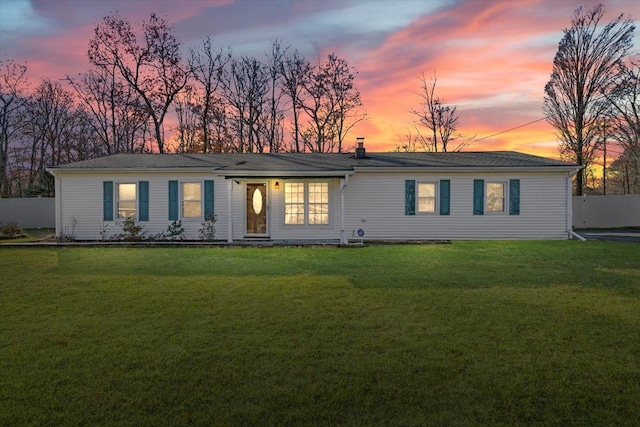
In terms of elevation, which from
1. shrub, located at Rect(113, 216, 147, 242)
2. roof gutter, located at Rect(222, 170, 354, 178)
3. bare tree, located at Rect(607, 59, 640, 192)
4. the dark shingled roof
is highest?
bare tree, located at Rect(607, 59, 640, 192)

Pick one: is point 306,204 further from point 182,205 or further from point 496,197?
point 496,197

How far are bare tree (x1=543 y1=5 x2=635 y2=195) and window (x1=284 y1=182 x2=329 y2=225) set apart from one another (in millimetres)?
17536

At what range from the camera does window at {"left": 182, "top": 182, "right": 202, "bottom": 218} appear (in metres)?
14.6

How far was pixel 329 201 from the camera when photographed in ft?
47.3

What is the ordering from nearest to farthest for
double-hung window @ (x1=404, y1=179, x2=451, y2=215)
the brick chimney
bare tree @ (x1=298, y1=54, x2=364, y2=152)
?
double-hung window @ (x1=404, y1=179, x2=451, y2=215), the brick chimney, bare tree @ (x1=298, y1=54, x2=364, y2=152)

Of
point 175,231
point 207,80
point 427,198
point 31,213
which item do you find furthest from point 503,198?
point 31,213

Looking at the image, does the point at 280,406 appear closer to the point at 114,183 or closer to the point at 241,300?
the point at 241,300

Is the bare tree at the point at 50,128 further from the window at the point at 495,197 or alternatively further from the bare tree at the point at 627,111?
the bare tree at the point at 627,111

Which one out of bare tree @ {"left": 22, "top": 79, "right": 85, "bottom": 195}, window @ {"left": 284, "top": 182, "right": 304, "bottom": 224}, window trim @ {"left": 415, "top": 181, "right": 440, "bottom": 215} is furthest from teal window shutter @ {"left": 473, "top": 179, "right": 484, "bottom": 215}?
bare tree @ {"left": 22, "top": 79, "right": 85, "bottom": 195}

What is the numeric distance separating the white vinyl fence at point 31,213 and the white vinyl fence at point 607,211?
2848cm

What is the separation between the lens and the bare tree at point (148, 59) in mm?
25984

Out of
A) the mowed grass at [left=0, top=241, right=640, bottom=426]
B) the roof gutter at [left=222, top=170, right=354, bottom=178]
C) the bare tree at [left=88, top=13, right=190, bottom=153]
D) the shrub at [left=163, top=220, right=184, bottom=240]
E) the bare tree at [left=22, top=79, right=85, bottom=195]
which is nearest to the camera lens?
the mowed grass at [left=0, top=241, right=640, bottom=426]

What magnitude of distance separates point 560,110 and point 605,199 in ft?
19.3

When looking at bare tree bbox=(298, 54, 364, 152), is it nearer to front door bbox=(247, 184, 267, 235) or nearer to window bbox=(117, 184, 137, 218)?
front door bbox=(247, 184, 267, 235)
